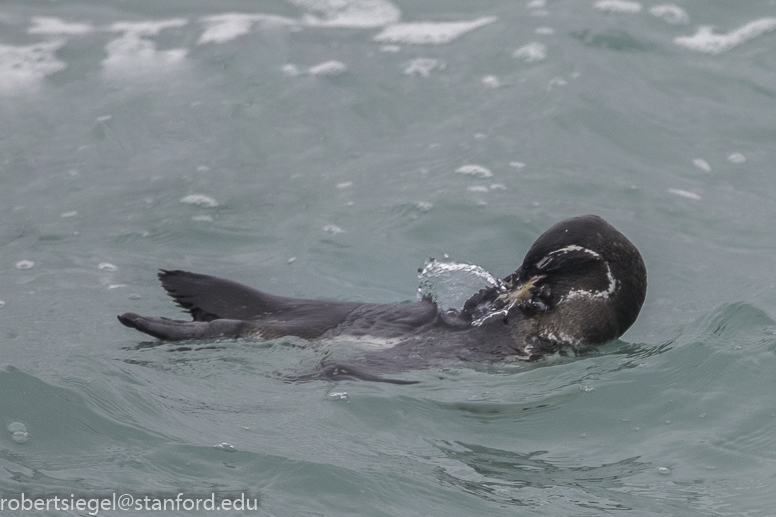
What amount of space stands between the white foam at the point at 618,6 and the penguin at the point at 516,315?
6520mm

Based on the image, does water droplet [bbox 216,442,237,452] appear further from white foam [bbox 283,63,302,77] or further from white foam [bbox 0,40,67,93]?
white foam [bbox 0,40,67,93]

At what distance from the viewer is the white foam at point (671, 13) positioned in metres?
10.9

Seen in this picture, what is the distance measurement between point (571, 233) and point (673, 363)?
933 millimetres

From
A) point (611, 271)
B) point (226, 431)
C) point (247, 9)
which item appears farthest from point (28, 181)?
point (611, 271)

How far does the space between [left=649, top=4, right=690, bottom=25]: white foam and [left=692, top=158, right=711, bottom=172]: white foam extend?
3053 millimetres

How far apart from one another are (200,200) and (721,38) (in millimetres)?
6317

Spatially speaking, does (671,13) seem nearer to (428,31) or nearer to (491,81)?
(491,81)

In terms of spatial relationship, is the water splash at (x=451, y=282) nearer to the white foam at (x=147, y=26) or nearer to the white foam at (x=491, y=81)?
the white foam at (x=491, y=81)

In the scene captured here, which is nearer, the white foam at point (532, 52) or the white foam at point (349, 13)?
the white foam at point (532, 52)

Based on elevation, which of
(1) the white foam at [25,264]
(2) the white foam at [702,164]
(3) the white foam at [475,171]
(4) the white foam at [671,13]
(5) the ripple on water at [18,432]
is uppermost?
(4) the white foam at [671,13]

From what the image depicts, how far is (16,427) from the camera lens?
4293 millimetres

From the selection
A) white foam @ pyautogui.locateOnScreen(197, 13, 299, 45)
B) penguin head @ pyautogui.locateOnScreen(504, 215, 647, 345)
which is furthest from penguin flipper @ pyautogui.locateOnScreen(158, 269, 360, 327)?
white foam @ pyautogui.locateOnScreen(197, 13, 299, 45)

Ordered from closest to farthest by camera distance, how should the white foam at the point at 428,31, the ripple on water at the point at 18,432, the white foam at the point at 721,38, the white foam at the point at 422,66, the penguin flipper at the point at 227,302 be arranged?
1. the ripple on water at the point at 18,432
2. the penguin flipper at the point at 227,302
3. the white foam at the point at 422,66
4. the white foam at the point at 721,38
5. the white foam at the point at 428,31

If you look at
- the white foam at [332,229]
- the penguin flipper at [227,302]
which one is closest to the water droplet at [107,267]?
the penguin flipper at [227,302]
